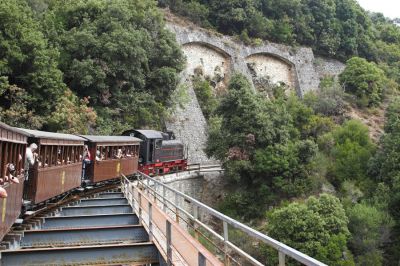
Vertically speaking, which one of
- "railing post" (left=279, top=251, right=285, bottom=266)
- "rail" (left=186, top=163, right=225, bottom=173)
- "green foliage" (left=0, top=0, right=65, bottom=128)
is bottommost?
"railing post" (left=279, top=251, right=285, bottom=266)

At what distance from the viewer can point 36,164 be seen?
10984mm

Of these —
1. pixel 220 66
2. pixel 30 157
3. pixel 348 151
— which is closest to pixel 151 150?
pixel 348 151

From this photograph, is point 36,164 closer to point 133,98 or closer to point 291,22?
point 133,98

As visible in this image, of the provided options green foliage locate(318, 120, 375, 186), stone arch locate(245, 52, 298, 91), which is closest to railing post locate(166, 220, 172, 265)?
green foliage locate(318, 120, 375, 186)

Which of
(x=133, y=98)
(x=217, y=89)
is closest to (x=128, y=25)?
(x=133, y=98)

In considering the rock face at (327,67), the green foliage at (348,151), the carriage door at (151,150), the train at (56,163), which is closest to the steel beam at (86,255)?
the train at (56,163)

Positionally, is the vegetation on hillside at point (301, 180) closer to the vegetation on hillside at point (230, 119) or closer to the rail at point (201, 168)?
the vegetation on hillside at point (230, 119)

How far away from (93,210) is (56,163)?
1.83 meters

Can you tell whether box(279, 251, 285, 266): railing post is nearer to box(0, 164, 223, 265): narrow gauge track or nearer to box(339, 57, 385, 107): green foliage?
box(0, 164, 223, 265): narrow gauge track

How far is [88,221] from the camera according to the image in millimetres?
10547

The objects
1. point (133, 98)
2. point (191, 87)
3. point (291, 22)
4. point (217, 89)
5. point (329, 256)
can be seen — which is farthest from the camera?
point (291, 22)

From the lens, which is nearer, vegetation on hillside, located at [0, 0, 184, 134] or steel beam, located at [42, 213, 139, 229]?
steel beam, located at [42, 213, 139, 229]

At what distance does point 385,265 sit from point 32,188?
2365cm

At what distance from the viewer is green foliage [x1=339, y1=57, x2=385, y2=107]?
2021 inches
